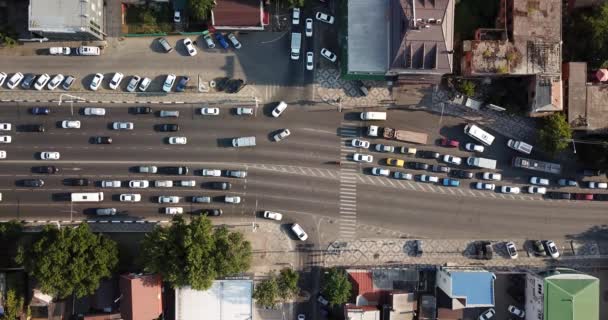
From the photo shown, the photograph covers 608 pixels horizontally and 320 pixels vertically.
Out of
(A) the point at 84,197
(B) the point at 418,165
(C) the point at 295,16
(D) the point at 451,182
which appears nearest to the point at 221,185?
(A) the point at 84,197

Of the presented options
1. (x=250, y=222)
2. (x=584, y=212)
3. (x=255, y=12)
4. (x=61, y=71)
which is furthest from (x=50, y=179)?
(x=584, y=212)

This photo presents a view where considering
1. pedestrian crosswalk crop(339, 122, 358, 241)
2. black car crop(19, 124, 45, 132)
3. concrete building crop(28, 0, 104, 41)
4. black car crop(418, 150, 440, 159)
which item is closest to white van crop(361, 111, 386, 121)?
pedestrian crosswalk crop(339, 122, 358, 241)

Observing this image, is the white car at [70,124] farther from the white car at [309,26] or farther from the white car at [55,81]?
the white car at [309,26]

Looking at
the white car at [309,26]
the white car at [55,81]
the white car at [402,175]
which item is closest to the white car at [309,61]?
the white car at [309,26]

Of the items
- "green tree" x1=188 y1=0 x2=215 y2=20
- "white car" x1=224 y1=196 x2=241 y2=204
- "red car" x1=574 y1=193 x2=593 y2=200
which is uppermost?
"green tree" x1=188 y1=0 x2=215 y2=20

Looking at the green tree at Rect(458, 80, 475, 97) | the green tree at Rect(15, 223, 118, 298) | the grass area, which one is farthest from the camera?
the grass area

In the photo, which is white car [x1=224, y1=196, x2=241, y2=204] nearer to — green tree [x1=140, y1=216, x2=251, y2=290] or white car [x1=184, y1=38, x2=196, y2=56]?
green tree [x1=140, y1=216, x2=251, y2=290]

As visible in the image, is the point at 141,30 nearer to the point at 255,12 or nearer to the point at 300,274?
the point at 255,12
